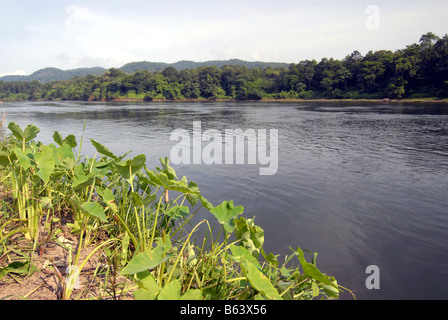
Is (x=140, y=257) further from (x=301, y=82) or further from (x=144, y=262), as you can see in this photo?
(x=301, y=82)

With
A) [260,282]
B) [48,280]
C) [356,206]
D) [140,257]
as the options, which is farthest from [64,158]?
[356,206]

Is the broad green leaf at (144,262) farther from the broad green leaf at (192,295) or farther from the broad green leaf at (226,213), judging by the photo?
the broad green leaf at (226,213)

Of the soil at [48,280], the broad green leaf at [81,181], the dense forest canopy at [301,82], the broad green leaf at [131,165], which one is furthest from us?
the dense forest canopy at [301,82]

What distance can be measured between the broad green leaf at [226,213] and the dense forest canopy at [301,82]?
192 ft

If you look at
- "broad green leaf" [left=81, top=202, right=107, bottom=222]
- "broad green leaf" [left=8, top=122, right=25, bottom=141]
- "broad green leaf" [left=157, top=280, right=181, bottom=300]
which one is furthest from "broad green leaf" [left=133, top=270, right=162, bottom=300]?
"broad green leaf" [left=8, top=122, right=25, bottom=141]

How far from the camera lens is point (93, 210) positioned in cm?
230

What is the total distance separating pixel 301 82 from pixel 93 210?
7421 cm

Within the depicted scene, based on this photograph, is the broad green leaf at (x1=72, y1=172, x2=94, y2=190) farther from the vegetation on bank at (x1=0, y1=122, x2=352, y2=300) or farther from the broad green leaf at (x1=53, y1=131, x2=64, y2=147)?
the broad green leaf at (x1=53, y1=131, x2=64, y2=147)

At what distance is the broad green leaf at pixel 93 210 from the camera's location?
2256 mm

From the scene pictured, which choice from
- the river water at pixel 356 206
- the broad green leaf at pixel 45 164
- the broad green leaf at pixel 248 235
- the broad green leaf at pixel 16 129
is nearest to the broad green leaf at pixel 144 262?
the broad green leaf at pixel 248 235

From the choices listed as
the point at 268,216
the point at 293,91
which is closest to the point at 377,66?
the point at 293,91

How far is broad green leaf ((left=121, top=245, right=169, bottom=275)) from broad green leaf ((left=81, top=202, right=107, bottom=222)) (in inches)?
24.2

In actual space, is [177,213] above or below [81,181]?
below
